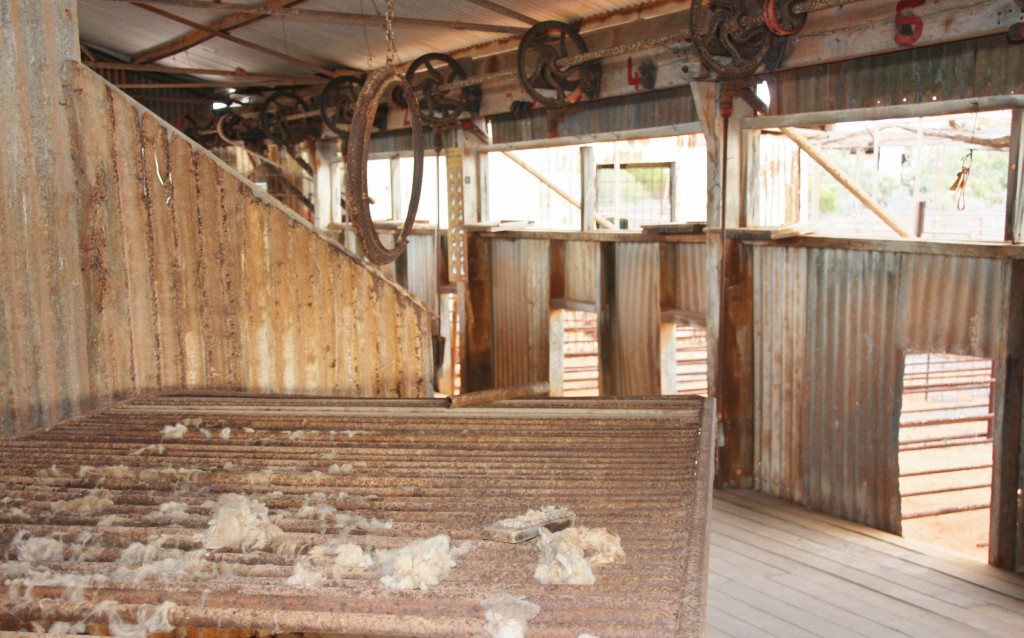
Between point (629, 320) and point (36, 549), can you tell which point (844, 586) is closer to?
point (629, 320)

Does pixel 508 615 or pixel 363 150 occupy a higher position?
pixel 363 150

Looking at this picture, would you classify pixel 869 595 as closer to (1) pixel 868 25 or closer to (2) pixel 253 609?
(1) pixel 868 25

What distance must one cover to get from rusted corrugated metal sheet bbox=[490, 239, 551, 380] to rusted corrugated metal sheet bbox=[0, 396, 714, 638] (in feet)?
20.4

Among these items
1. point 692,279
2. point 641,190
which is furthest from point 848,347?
point 641,190

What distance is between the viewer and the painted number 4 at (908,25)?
6.26m

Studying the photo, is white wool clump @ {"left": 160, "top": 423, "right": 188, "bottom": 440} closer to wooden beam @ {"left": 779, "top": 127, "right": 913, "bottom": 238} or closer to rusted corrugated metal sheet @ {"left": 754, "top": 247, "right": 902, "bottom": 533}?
rusted corrugated metal sheet @ {"left": 754, "top": 247, "right": 902, "bottom": 533}

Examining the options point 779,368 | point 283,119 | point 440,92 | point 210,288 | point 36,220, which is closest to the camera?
point 36,220

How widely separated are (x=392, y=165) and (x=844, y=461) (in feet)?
30.3

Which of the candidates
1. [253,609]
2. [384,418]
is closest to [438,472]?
[384,418]

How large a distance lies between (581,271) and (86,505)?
7.75 m

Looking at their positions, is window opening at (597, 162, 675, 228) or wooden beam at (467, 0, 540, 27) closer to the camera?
wooden beam at (467, 0, 540, 27)

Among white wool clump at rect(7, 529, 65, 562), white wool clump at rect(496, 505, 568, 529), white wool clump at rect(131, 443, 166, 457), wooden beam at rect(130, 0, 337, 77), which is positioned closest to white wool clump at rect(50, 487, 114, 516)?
white wool clump at rect(7, 529, 65, 562)

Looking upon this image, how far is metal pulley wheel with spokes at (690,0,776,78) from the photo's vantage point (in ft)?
22.3

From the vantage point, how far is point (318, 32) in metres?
11.7
